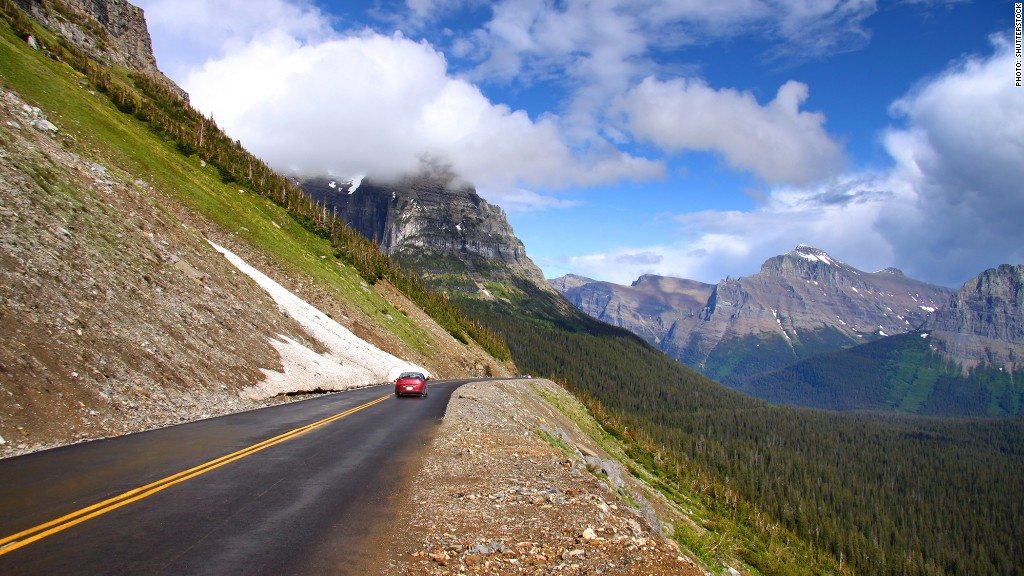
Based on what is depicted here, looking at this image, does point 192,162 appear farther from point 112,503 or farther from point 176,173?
point 112,503

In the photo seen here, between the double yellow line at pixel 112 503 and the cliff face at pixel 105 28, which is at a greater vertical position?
the cliff face at pixel 105 28

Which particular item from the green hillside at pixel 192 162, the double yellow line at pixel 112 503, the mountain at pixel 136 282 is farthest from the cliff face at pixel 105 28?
the double yellow line at pixel 112 503

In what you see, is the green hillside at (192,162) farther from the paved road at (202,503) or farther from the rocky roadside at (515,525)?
the rocky roadside at (515,525)

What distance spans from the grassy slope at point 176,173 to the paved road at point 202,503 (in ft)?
106

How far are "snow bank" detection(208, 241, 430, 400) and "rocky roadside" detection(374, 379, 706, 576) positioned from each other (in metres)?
18.2

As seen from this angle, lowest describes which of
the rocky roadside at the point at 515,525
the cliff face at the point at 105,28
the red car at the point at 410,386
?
the red car at the point at 410,386

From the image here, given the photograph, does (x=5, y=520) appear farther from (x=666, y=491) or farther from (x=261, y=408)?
(x=666, y=491)

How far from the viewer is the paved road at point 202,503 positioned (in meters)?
7.33

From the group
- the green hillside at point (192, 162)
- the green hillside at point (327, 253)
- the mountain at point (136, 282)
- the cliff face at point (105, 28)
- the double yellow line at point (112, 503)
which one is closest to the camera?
the double yellow line at point (112, 503)

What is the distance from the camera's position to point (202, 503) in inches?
385

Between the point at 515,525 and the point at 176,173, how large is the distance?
217ft

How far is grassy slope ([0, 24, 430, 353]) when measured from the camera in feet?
157

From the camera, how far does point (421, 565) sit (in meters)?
7.80

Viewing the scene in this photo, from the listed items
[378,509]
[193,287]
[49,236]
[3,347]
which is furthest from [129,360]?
[378,509]
